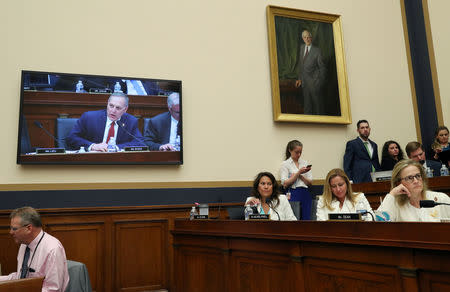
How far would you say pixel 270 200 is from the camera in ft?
15.1

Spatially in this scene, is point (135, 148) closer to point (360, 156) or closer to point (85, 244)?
point (85, 244)

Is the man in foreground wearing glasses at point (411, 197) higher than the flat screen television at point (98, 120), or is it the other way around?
the flat screen television at point (98, 120)

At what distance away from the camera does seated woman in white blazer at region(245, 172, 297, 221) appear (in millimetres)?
4539

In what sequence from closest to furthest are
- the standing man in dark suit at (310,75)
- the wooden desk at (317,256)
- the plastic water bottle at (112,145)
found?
the wooden desk at (317,256), the plastic water bottle at (112,145), the standing man in dark suit at (310,75)

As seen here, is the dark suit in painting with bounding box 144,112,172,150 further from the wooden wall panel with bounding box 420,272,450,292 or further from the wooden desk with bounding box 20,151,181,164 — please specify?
the wooden wall panel with bounding box 420,272,450,292

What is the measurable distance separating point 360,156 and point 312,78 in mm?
1513

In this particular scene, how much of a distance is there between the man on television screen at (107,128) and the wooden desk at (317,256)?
6.13ft

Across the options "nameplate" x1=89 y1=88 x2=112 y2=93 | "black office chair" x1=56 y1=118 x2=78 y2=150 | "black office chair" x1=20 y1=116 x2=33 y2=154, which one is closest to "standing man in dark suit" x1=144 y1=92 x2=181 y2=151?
"nameplate" x1=89 y1=88 x2=112 y2=93

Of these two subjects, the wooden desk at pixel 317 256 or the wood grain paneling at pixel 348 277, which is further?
the wood grain paneling at pixel 348 277

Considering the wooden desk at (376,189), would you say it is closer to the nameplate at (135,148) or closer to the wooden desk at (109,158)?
the wooden desk at (109,158)

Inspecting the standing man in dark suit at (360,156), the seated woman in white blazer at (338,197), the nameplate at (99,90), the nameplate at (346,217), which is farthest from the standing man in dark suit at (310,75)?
the nameplate at (346,217)

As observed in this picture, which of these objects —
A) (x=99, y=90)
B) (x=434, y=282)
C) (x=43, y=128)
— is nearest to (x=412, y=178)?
(x=434, y=282)

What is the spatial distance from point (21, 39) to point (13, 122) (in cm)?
115

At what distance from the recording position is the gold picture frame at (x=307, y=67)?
6.68 m
